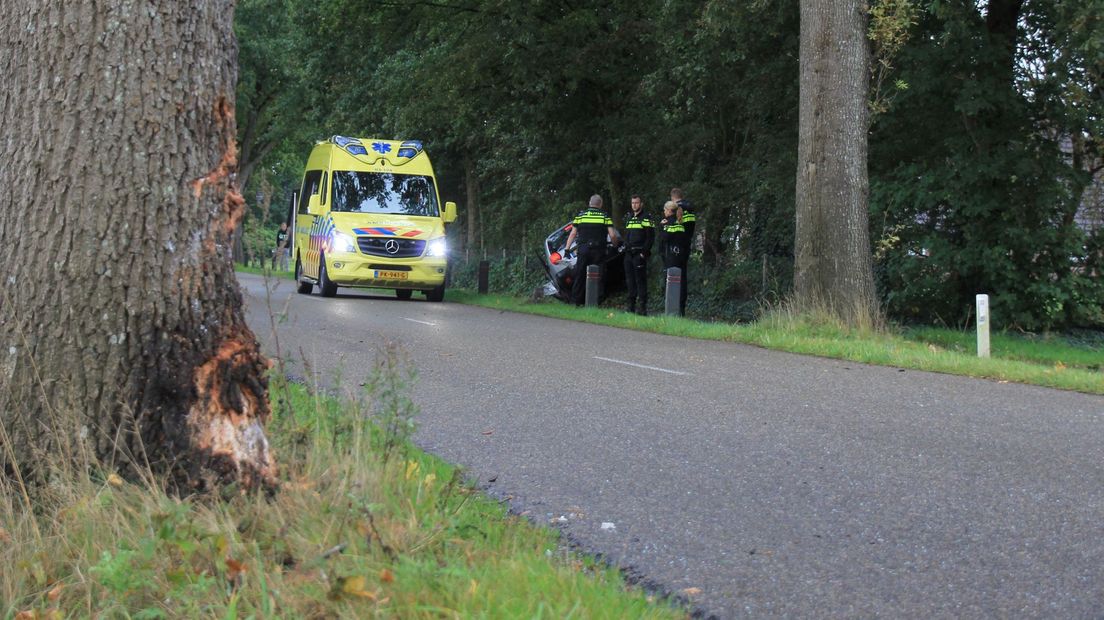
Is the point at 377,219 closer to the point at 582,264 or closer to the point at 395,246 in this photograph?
the point at 395,246

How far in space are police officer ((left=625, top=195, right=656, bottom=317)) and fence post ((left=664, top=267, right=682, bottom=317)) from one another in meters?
0.87

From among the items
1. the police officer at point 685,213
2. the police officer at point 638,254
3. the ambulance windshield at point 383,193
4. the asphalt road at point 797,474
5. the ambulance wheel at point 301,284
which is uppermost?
the ambulance windshield at point 383,193

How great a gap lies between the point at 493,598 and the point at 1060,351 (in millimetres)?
13631

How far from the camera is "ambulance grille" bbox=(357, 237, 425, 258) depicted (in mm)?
23203

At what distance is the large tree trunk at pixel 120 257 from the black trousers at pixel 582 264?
58.4 ft

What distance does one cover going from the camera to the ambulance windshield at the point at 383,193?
23812 mm

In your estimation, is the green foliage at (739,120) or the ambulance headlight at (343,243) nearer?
the green foliage at (739,120)

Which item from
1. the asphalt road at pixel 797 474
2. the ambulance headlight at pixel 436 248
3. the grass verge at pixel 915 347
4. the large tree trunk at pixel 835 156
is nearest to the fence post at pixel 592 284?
the grass verge at pixel 915 347

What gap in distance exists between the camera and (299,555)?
4.17 metres

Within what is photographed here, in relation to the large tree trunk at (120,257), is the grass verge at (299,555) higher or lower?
lower

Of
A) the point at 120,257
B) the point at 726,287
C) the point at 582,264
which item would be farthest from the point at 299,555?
the point at 726,287

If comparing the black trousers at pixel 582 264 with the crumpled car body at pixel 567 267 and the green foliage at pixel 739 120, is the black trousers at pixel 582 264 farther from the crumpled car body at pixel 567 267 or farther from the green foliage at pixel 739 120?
the green foliage at pixel 739 120

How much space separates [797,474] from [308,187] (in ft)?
69.9

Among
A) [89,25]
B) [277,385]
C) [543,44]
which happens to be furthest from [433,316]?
[89,25]
